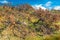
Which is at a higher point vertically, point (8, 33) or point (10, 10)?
point (10, 10)

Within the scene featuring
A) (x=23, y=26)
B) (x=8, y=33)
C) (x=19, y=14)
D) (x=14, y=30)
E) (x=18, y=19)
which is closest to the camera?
(x=8, y=33)

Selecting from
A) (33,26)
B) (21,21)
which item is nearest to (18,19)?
(21,21)

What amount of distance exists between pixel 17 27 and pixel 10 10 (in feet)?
10.5

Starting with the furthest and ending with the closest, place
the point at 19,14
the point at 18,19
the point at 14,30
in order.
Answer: the point at 19,14 < the point at 18,19 < the point at 14,30

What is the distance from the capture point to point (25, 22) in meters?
18.2

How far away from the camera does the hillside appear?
1438 centimetres

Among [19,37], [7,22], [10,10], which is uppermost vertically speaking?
[10,10]

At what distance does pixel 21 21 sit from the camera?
56.7 ft

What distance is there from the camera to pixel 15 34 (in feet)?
47.2

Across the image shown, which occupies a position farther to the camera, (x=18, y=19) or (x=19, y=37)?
(x=18, y=19)

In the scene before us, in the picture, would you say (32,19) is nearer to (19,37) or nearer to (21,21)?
(21,21)

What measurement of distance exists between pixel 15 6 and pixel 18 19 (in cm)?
255

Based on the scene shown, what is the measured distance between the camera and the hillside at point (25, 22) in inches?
566

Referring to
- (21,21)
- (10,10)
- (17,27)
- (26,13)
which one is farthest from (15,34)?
(26,13)
